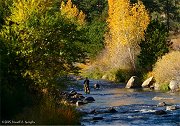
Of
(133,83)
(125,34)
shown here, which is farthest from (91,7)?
(133,83)

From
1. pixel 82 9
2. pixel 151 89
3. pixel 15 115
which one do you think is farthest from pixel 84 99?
pixel 82 9

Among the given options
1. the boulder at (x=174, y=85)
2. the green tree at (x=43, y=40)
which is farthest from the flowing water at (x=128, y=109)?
the green tree at (x=43, y=40)

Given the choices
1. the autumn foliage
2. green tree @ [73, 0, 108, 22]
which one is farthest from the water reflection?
green tree @ [73, 0, 108, 22]

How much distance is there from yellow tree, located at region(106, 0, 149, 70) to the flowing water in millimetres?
13243

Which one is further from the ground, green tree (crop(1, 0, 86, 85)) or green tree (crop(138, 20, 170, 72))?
green tree (crop(138, 20, 170, 72))

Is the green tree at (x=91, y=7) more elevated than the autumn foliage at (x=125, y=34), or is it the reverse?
the green tree at (x=91, y=7)

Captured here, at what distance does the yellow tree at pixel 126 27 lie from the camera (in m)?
66.8

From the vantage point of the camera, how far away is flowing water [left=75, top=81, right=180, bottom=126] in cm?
3069

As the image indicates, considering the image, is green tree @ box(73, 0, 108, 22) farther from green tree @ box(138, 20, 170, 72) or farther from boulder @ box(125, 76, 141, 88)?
boulder @ box(125, 76, 141, 88)

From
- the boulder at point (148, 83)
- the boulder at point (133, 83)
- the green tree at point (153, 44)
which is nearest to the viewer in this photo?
the boulder at point (148, 83)

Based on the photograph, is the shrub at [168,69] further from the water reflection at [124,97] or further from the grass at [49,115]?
the grass at [49,115]

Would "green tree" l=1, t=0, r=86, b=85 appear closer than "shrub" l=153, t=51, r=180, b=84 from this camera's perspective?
Yes

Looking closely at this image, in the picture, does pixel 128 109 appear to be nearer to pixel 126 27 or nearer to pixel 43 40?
pixel 43 40

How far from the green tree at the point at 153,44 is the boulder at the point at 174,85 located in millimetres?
9456
